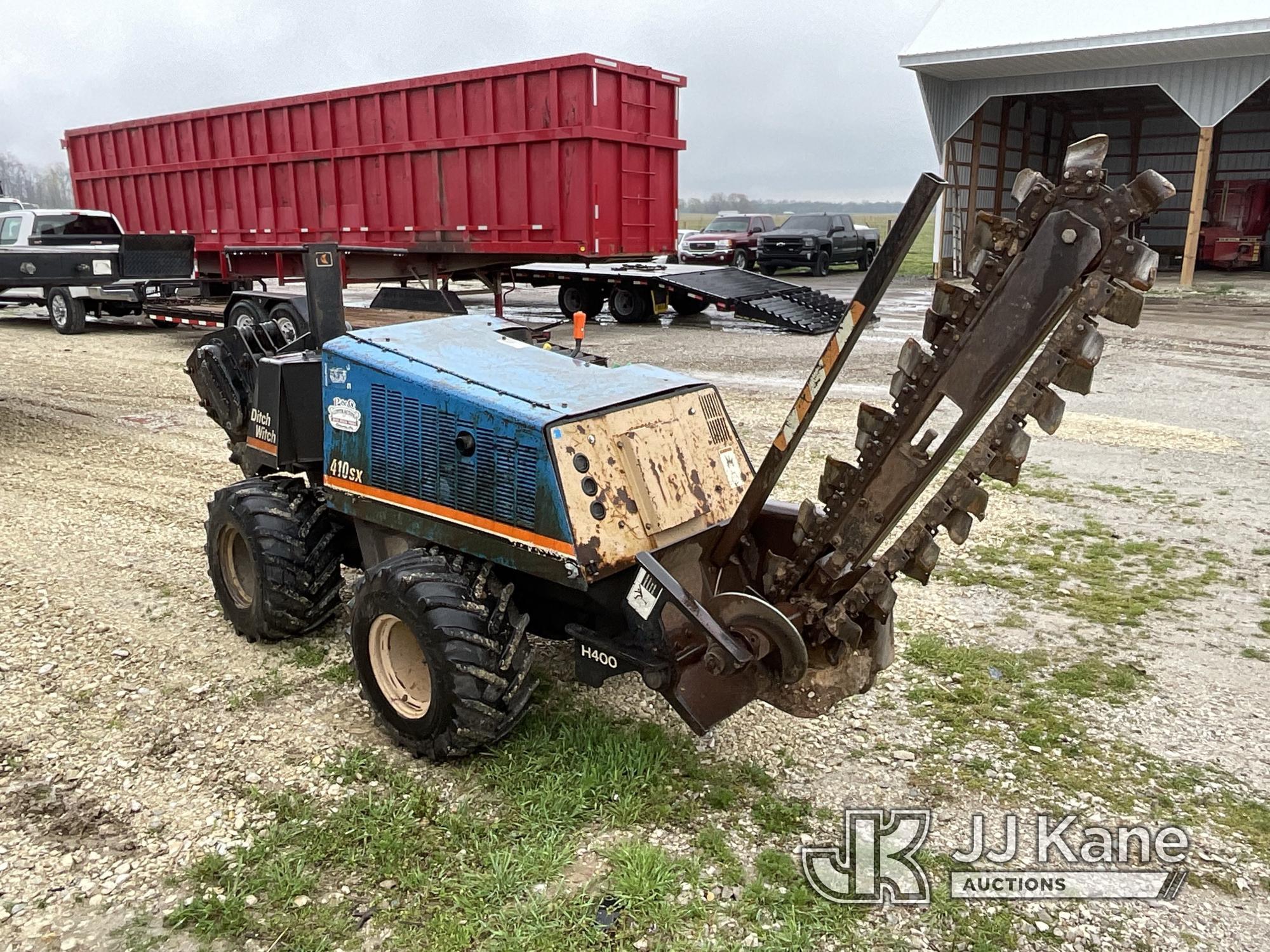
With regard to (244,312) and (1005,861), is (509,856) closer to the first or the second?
(1005,861)

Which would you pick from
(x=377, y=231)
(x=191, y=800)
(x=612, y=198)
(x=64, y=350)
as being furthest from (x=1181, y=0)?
(x=191, y=800)

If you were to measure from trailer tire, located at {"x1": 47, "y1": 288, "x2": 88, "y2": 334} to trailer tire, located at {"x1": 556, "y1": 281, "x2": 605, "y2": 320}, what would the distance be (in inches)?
308

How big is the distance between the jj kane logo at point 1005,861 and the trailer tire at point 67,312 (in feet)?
51.8

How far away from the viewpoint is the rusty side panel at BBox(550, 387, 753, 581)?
11.3 ft

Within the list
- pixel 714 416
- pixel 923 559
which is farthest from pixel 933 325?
pixel 714 416

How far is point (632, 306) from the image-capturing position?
1711cm

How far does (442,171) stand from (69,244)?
5.35 m

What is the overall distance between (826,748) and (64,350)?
533 inches

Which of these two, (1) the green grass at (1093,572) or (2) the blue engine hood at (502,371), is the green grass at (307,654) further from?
(1) the green grass at (1093,572)

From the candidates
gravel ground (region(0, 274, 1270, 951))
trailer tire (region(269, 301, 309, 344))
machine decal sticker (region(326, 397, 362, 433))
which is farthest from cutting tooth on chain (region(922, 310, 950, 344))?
trailer tire (region(269, 301, 309, 344))

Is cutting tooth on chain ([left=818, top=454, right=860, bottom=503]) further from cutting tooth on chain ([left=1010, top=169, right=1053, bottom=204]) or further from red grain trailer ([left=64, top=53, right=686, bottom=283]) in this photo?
red grain trailer ([left=64, top=53, right=686, bottom=283])

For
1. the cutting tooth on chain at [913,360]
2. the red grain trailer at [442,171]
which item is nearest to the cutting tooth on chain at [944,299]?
the cutting tooth on chain at [913,360]

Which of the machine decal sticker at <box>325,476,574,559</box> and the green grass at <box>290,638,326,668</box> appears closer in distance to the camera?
the machine decal sticker at <box>325,476,574,559</box>

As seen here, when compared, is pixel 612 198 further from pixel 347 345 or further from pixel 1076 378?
pixel 1076 378
